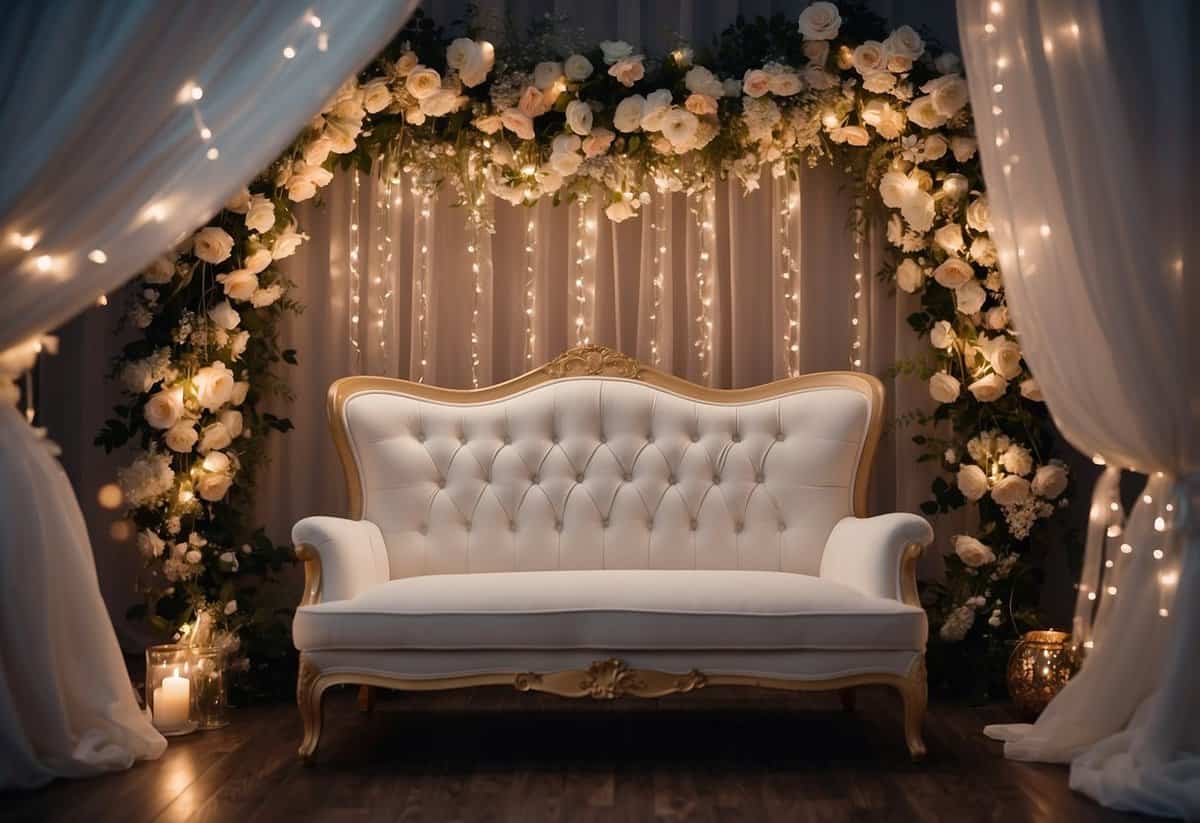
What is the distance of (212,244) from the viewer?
12.0ft

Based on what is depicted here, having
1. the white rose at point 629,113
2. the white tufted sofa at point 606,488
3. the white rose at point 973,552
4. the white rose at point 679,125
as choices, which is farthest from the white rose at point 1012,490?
the white rose at point 629,113

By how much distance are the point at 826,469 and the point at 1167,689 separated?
131cm

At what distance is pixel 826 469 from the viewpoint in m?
3.65

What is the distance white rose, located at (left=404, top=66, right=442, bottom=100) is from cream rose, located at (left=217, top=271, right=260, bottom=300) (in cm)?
76

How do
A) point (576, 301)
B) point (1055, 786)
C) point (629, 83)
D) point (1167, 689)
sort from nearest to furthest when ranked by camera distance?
point (1167, 689) < point (1055, 786) < point (629, 83) < point (576, 301)

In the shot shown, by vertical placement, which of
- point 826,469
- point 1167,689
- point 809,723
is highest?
point 826,469

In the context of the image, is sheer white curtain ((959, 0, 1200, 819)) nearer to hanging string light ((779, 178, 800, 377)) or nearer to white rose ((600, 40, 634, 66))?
white rose ((600, 40, 634, 66))

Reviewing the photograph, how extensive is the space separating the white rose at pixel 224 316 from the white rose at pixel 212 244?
15cm

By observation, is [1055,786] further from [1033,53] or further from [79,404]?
[79,404]

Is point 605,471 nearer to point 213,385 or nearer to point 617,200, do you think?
point 617,200

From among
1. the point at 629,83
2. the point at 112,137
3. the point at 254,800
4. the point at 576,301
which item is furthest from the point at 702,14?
the point at 254,800

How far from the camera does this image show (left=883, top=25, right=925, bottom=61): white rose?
371 cm

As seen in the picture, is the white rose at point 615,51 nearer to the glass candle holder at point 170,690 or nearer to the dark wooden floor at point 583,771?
the dark wooden floor at point 583,771

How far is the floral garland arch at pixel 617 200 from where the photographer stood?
12.2 ft
